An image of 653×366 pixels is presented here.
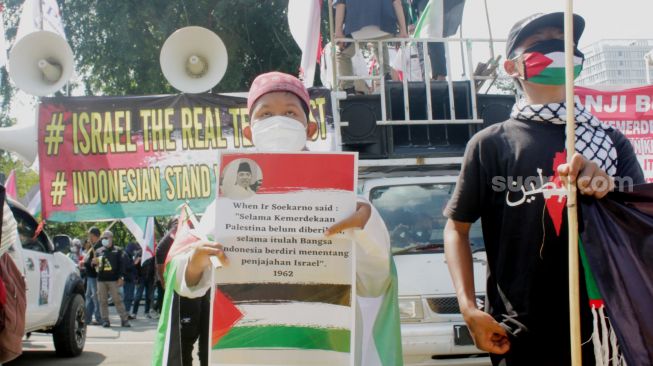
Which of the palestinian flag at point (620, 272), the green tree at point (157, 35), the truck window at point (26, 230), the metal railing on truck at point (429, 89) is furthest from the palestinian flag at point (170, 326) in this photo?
the green tree at point (157, 35)

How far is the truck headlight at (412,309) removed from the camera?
18.0 ft

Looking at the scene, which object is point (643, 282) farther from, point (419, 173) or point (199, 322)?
point (419, 173)

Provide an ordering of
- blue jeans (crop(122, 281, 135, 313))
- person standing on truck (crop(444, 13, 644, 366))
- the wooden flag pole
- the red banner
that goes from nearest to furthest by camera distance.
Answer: the wooden flag pole, person standing on truck (crop(444, 13, 644, 366)), the red banner, blue jeans (crop(122, 281, 135, 313))

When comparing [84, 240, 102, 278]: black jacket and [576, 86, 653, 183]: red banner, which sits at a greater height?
[576, 86, 653, 183]: red banner

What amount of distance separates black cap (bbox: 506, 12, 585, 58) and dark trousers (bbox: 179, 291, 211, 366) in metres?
A: 1.42

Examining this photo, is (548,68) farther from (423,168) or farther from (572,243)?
(423,168)

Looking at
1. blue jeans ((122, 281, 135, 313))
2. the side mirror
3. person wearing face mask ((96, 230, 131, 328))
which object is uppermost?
the side mirror

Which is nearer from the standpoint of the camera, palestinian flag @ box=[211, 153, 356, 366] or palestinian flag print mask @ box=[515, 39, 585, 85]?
palestinian flag print mask @ box=[515, 39, 585, 85]

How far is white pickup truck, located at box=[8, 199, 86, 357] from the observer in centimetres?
845

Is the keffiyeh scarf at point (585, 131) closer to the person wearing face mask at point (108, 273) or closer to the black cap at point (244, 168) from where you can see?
the black cap at point (244, 168)

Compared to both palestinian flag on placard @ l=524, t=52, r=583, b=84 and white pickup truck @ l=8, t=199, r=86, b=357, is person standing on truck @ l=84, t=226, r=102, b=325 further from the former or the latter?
palestinian flag on placard @ l=524, t=52, r=583, b=84

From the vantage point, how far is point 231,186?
2660 millimetres

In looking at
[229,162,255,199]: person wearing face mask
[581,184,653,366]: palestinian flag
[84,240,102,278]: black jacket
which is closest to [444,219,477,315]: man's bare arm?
[581,184,653,366]: palestinian flag

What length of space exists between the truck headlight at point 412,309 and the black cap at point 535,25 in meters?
3.10
